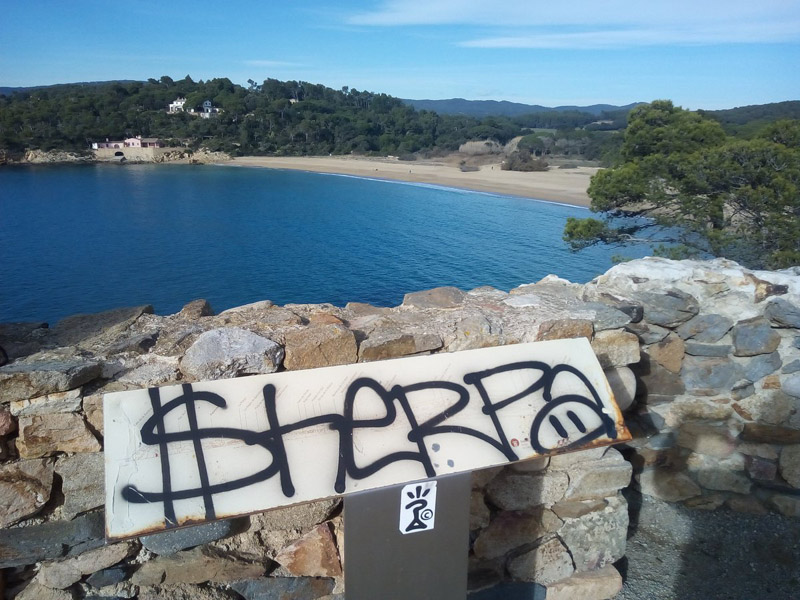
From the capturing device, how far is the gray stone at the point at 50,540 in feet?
6.82

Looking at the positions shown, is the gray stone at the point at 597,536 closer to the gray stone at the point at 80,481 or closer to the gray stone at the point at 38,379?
the gray stone at the point at 80,481

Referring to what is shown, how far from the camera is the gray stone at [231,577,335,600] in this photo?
7.52ft

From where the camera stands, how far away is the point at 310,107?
8381cm

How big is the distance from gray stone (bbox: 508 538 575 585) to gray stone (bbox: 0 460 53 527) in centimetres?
187

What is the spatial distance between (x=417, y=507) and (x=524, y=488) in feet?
3.26

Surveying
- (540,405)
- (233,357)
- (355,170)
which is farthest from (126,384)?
(355,170)

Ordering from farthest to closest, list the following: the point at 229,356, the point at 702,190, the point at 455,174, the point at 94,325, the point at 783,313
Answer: the point at 455,174
the point at 702,190
the point at 783,313
the point at 94,325
the point at 229,356

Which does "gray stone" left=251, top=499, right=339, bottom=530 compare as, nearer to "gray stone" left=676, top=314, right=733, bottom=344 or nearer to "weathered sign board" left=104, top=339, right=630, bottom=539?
"weathered sign board" left=104, top=339, right=630, bottom=539

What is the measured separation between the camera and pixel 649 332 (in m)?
3.30

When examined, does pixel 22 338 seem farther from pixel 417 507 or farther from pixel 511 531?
pixel 511 531

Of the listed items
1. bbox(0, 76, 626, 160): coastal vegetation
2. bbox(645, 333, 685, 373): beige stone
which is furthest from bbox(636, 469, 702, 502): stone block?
bbox(0, 76, 626, 160): coastal vegetation

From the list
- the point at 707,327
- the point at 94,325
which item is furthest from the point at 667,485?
the point at 94,325

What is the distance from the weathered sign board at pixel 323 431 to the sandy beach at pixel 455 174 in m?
33.0

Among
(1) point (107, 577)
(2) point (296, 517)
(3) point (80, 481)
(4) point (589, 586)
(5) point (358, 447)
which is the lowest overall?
(4) point (589, 586)
